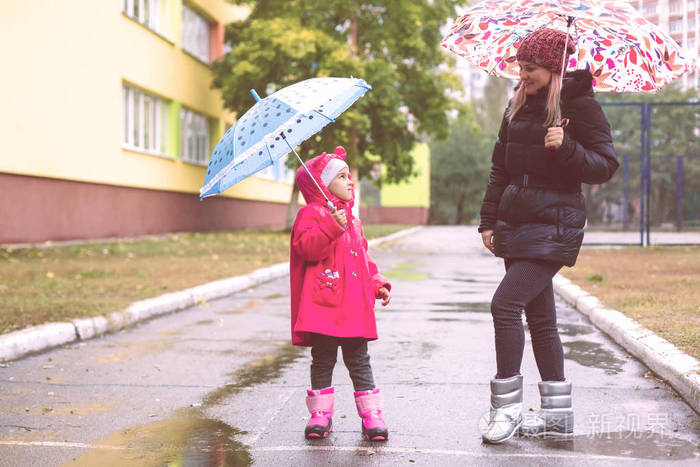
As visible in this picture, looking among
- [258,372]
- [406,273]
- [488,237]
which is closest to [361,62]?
[406,273]

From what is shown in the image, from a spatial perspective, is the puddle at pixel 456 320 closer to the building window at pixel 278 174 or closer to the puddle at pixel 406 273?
the puddle at pixel 406 273

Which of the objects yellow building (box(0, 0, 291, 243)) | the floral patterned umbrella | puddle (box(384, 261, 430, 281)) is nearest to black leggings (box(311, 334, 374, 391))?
the floral patterned umbrella

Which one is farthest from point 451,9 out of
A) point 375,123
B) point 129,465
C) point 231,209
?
point 129,465

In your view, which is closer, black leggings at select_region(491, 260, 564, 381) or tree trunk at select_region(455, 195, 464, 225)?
black leggings at select_region(491, 260, 564, 381)

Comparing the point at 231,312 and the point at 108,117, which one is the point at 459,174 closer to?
the point at 108,117

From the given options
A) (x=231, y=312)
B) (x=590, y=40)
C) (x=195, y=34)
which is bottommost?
(x=231, y=312)

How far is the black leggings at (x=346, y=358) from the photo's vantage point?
422 cm

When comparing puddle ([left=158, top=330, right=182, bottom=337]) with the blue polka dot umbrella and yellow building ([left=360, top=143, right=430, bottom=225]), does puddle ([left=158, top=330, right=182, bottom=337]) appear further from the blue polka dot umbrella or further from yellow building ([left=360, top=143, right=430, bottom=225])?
yellow building ([left=360, top=143, right=430, bottom=225])

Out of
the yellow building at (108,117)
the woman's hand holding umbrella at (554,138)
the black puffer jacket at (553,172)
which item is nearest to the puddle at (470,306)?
the black puffer jacket at (553,172)

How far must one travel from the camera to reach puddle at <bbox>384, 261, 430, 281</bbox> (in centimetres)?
1289

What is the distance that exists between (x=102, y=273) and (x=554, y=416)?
8709 mm

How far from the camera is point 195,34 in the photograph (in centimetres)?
2822

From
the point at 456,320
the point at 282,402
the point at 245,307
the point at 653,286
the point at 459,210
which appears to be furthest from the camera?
the point at 459,210

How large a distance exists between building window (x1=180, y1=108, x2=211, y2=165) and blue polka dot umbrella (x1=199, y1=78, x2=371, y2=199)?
22779 mm
